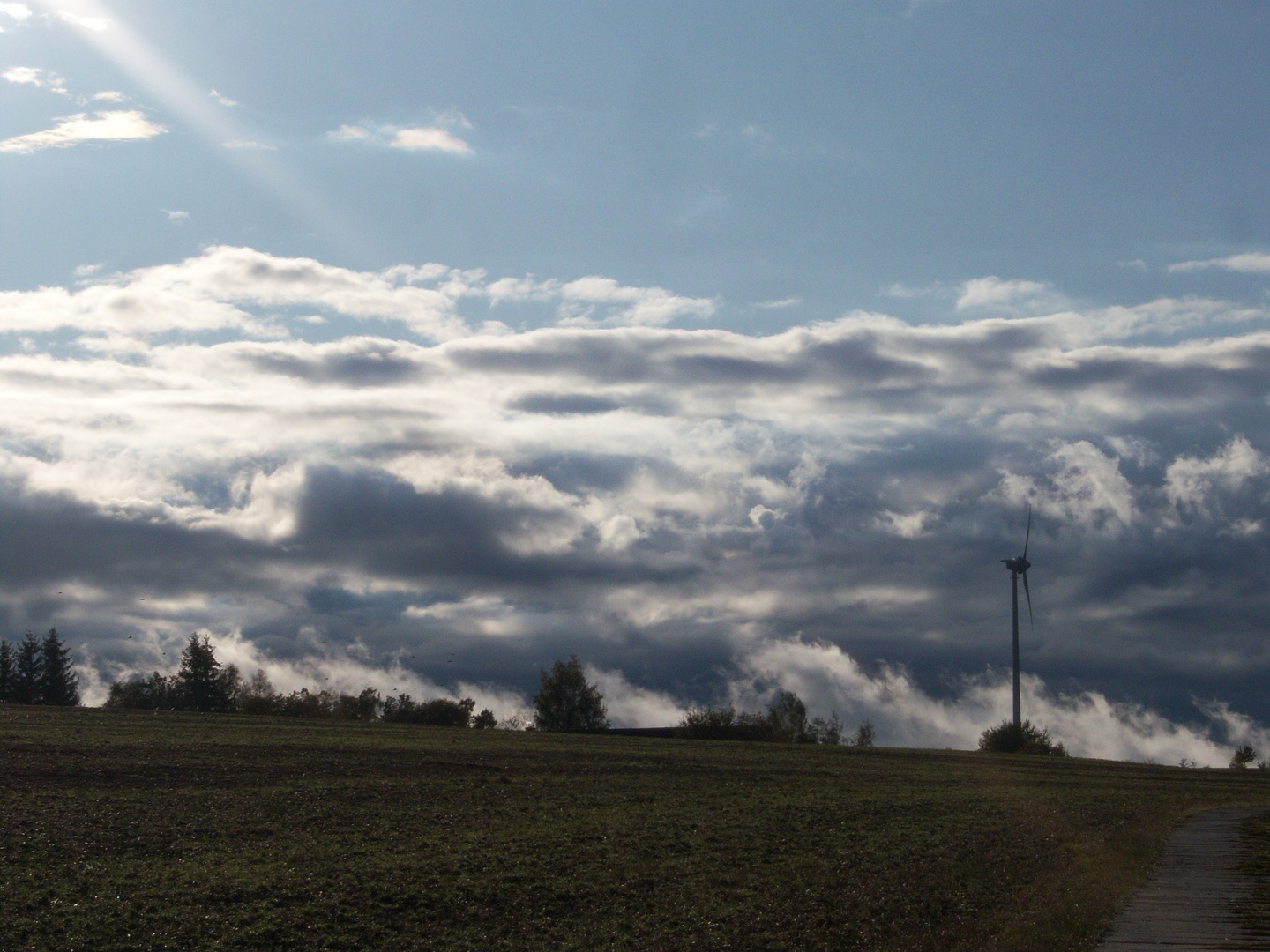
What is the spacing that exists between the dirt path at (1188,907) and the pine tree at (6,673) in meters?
154

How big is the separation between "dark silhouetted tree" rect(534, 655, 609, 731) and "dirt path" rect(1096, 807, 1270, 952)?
109 meters

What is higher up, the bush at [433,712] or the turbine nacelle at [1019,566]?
the turbine nacelle at [1019,566]

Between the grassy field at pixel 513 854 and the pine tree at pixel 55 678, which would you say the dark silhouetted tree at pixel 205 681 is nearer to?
the pine tree at pixel 55 678

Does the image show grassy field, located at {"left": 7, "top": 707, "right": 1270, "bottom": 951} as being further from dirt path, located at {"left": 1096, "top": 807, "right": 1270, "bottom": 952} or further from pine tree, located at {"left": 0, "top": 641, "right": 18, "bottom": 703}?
pine tree, located at {"left": 0, "top": 641, "right": 18, "bottom": 703}

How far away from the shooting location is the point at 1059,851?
37062 mm

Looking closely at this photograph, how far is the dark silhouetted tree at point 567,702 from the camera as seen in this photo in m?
145

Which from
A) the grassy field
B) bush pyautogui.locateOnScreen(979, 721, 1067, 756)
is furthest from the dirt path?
bush pyautogui.locateOnScreen(979, 721, 1067, 756)

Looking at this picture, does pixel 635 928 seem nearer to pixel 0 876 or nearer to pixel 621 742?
pixel 0 876

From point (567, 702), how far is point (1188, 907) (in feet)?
406

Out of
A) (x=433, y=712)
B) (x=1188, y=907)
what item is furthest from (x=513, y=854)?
(x=433, y=712)

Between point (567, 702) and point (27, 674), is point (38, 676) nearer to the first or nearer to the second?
point (27, 674)

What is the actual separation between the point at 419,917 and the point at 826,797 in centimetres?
2934

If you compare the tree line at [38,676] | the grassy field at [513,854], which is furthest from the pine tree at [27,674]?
the grassy field at [513,854]

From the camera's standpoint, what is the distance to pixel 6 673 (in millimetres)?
157375
